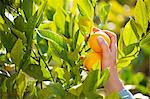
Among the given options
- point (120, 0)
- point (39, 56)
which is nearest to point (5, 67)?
point (39, 56)

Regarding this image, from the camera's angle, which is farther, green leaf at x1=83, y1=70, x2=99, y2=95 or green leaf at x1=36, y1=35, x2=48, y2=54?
green leaf at x1=36, y1=35, x2=48, y2=54

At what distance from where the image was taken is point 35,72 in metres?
0.76

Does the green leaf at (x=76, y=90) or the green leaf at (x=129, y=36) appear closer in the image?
the green leaf at (x=76, y=90)

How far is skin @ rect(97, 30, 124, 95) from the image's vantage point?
0.75m

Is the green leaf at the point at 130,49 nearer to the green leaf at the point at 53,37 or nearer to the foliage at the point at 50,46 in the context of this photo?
the foliage at the point at 50,46

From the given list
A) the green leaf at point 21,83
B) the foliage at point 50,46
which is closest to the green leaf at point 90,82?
the foliage at point 50,46

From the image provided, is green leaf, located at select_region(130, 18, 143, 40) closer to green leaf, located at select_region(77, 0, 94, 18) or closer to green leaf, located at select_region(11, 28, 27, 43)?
green leaf, located at select_region(77, 0, 94, 18)

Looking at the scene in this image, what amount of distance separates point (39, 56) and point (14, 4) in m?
0.09

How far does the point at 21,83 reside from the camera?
0.73 meters

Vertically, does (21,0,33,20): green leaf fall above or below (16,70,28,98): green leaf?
above

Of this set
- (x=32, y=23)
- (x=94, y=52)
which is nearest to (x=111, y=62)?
(x=94, y=52)

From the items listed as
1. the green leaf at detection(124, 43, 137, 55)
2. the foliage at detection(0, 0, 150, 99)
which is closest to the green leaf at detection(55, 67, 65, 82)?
the foliage at detection(0, 0, 150, 99)

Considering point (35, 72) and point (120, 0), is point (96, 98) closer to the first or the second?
point (35, 72)

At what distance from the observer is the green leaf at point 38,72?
0.76 metres
